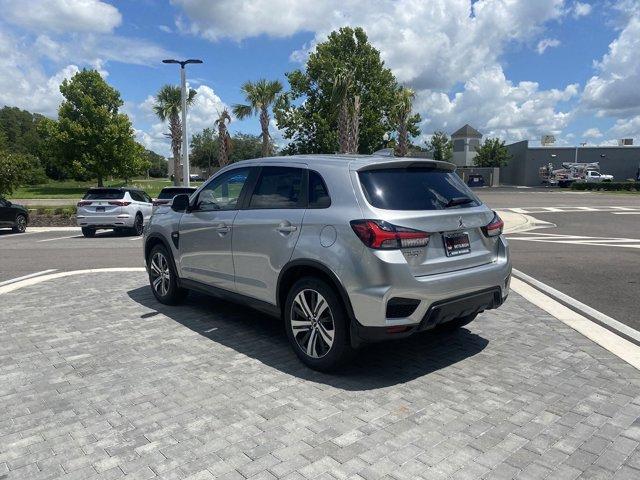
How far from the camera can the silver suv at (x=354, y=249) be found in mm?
3701

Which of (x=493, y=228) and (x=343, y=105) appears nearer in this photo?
(x=493, y=228)

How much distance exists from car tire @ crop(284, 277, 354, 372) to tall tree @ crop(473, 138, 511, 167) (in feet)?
268

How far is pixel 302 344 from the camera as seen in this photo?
169 inches

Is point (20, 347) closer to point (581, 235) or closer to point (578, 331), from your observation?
point (578, 331)

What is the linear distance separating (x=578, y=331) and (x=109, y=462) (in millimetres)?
4654

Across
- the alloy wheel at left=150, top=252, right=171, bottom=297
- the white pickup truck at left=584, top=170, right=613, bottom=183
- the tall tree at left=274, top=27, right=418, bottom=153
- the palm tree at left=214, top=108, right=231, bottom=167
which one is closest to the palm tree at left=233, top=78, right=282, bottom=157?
the palm tree at left=214, top=108, right=231, bottom=167

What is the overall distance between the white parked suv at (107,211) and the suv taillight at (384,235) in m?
13.5

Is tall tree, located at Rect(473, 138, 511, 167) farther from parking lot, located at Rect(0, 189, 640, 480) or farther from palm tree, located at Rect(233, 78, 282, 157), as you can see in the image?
parking lot, located at Rect(0, 189, 640, 480)

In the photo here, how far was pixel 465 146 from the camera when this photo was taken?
106 metres

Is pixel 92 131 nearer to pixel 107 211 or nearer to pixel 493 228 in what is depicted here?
pixel 107 211

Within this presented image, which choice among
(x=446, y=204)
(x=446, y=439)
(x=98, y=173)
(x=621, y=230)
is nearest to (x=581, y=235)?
(x=621, y=230)

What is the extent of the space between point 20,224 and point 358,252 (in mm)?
17512

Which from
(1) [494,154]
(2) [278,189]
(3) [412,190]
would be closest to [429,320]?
(3) [412,190]

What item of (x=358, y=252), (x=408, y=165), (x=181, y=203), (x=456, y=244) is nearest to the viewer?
(x=358, y=252)
